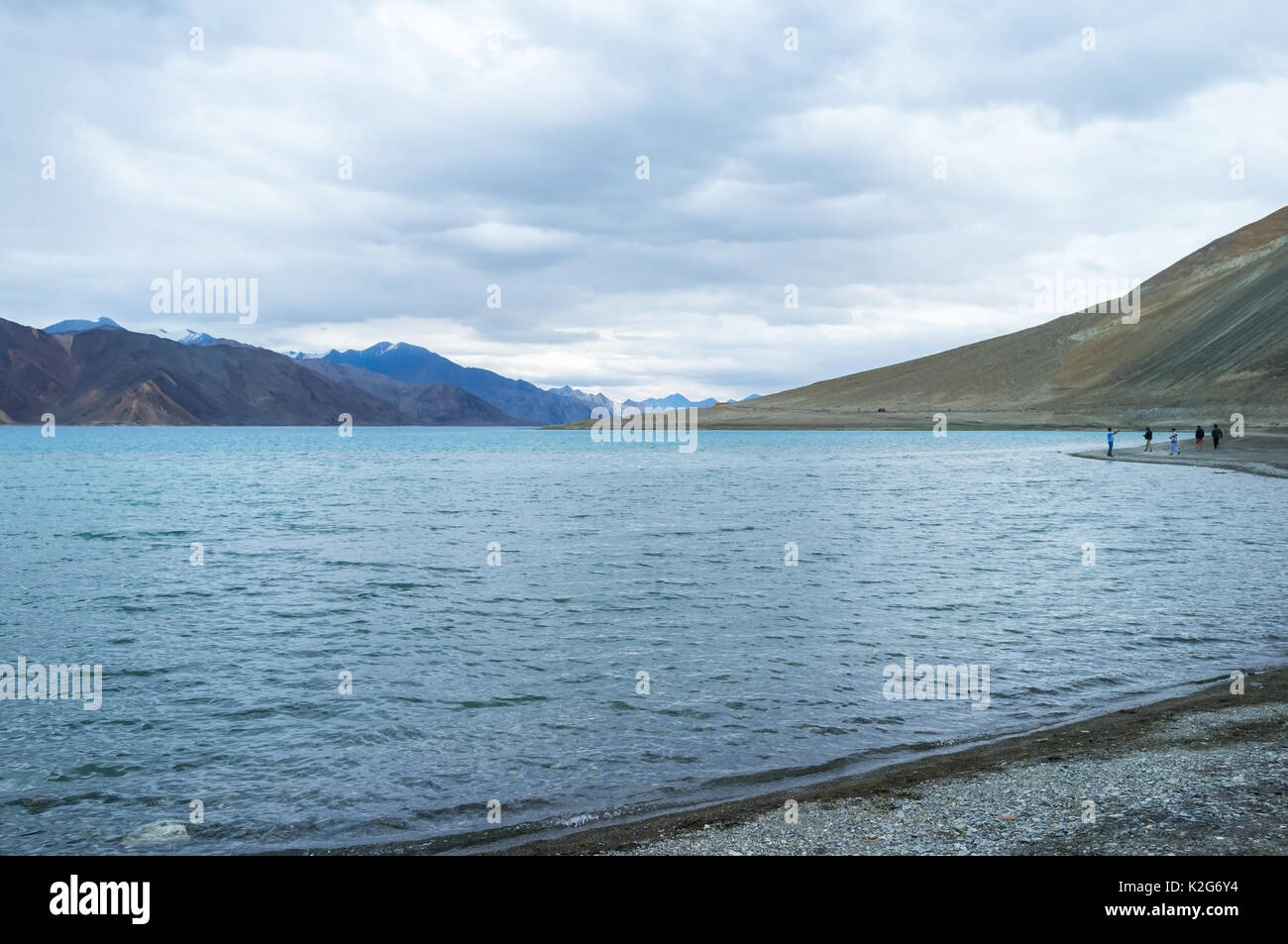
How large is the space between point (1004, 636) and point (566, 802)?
11685 millimetres

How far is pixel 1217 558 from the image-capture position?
90.1ft

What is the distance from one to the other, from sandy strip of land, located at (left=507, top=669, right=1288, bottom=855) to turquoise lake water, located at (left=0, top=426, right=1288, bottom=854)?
1.20 metres

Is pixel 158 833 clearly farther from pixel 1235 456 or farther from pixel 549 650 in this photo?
pixel 1235 456

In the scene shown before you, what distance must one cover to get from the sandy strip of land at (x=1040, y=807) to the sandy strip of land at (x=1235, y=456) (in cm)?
5585

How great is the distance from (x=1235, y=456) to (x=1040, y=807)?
3087 inches

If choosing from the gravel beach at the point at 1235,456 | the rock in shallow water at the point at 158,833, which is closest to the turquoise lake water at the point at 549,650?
the rock in shallow water at the point at 158,833

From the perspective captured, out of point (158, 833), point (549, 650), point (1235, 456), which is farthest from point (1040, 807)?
point (1235, 456)

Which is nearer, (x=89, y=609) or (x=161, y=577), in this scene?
(x=89, y=609)

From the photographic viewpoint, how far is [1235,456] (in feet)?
238

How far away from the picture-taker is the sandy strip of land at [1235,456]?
2427 inches

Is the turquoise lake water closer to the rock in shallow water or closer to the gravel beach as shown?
the rock in shallow water

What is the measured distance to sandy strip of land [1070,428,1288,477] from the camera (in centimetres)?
6164

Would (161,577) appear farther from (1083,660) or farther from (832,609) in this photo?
(1083,660)
